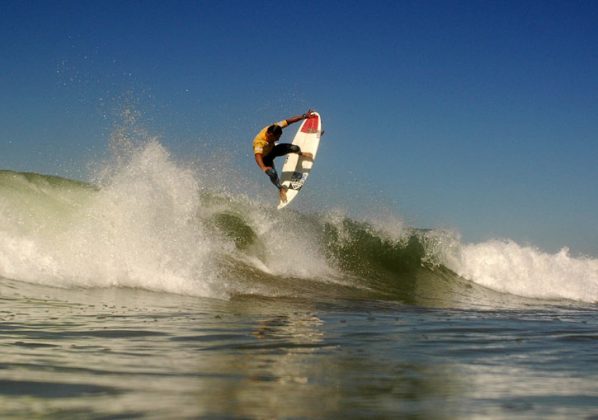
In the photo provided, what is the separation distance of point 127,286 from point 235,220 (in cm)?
522

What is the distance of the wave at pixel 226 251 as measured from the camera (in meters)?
9.81

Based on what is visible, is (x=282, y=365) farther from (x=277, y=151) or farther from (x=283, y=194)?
(x=283, y=194)

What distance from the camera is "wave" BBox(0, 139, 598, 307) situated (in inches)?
386

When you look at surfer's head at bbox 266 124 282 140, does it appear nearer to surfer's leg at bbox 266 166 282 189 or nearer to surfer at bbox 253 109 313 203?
surfer at bbox 253 109 313 203

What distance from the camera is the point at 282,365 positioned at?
3.53 m

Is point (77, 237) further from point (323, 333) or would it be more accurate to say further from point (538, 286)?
point (538, 286)

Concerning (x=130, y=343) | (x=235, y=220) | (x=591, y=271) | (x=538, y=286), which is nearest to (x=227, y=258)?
(x=235, y=220)

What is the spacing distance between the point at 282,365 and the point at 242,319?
8.74ft

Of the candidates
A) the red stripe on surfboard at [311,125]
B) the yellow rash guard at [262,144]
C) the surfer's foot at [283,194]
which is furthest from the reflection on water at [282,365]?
the red stripe on surfboard at [311,125]

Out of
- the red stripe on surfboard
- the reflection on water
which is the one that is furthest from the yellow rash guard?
the reflection on water

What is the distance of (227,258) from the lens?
480 inches

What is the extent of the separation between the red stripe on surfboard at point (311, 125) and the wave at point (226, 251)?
2.06 metres

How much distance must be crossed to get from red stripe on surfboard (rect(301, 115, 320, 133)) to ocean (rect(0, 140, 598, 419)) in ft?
6.84

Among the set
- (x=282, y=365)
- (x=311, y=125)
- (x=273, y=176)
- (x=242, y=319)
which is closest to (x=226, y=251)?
(x=273, y=176)
